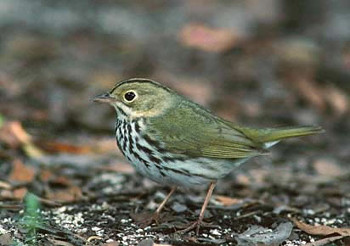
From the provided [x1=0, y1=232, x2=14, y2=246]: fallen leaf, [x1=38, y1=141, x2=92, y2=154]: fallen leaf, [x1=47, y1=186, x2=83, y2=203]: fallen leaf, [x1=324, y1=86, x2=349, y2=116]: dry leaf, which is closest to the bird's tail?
[x1=47, y1=186, x2=83, y2=203]: fallen leaf

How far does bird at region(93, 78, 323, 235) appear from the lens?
5762 mm

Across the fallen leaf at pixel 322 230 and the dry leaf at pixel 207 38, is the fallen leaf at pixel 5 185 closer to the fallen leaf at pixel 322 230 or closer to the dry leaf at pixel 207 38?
the fallen leaf at pixel 322 230

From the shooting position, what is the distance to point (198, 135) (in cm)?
596

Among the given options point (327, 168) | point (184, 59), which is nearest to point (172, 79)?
point (184, 59)

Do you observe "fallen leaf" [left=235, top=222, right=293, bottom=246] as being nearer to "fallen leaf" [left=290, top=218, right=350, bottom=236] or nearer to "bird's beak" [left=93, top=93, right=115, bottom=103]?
"fallen leaf" [left=290, top=218, right=350, bottom=236]

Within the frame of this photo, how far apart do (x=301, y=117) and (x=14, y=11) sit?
4.98 metres

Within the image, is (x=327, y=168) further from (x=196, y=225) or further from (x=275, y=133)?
(x=196, y=225)

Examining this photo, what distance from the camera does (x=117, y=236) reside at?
5.53m

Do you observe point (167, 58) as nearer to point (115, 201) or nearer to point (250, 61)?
point (250, 61)

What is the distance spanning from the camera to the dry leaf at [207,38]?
11000mm

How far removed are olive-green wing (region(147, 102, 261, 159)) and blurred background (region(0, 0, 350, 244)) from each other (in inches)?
29.5

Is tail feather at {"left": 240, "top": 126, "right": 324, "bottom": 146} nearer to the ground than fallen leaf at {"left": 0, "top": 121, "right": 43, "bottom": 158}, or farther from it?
Answer: farther from it

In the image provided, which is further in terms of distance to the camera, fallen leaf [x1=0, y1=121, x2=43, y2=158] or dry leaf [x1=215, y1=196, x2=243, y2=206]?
fallen leaf [x1=0, y1=121, x2=43, y2=158]

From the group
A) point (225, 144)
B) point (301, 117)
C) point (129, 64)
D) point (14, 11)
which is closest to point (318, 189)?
point (225, 144)
